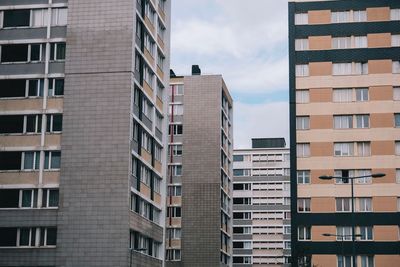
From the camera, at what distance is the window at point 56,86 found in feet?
186

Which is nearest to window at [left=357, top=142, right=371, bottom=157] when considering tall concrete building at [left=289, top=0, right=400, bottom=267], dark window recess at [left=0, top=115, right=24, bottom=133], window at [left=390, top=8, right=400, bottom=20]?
tall concrete building at [left=289, top=0, right=400, bottom=267]

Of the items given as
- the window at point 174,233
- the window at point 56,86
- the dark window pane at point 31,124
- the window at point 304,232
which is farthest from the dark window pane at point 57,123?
the window at point 174,233

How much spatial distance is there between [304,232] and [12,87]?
30666 mm

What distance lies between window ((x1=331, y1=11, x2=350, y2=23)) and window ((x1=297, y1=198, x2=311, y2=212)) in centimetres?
1835

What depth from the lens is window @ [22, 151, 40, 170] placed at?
5569cm

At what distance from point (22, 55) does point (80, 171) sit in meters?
10.5

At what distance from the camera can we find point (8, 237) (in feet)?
179

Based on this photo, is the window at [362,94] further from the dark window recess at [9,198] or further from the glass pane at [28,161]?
the dark window recess at [9,198]

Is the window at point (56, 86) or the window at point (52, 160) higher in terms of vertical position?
the window at point (56, 86)

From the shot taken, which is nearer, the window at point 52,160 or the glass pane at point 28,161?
the window at point 52,160

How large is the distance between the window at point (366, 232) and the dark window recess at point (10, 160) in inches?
1291

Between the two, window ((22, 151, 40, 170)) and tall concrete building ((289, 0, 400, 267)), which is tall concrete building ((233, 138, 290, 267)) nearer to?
tall concrete building ((289, 0, 400, 267))

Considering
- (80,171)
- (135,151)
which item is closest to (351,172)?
(135,151)

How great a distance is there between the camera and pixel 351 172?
7206cm
